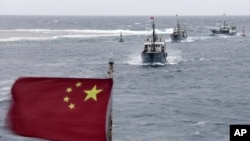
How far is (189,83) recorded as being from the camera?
281ft

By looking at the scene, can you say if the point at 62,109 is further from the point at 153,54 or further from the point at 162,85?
the point at 153,54

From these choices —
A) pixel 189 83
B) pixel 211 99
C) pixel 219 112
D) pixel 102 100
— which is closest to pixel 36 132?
pixel 102 100

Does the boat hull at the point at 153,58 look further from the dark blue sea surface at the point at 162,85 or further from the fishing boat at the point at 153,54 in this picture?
the dark blue sea surface at the point at 162,85

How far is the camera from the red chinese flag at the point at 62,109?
47.2ft

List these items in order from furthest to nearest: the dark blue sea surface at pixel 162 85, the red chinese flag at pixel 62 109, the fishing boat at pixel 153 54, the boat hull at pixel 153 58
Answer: the fishing boat at pixel 153 54 < the boat hull at pixel 153 58 < the dark blue sea surface at pixel 162 85 < the red chinese flag at pixel 62 109

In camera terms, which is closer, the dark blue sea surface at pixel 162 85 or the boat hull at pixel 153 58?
the dark blue sea surface at pixel 162 85

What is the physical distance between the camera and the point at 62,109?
48.5 feet

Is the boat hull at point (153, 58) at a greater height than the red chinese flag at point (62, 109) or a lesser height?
lesser

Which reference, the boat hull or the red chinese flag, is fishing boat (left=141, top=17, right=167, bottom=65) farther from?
the red chinese flag

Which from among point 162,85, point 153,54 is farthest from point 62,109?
point 153,54

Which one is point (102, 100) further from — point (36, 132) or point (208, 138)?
point (208, 138)

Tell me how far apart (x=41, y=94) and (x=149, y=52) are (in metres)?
96.4

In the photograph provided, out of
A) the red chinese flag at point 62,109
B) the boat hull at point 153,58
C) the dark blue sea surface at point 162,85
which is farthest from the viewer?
the boat hull at point 153,58

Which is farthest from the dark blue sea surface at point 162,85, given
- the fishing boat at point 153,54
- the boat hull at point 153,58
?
the fishing boat at point 153,54
